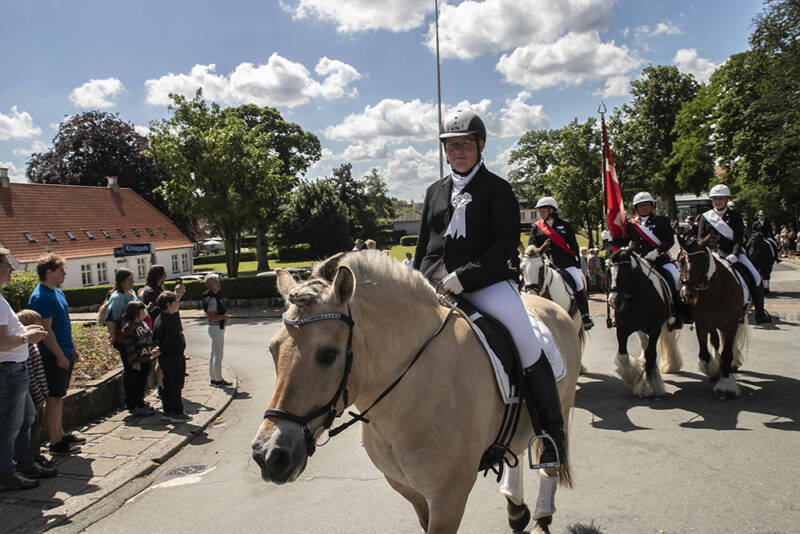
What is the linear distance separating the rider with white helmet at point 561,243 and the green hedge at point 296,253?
4049cm

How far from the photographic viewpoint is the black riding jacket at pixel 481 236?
130 inches

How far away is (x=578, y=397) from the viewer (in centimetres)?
776

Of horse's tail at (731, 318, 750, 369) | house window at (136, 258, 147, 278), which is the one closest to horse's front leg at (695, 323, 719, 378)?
horse's tail at (731, 318, 750, 369)

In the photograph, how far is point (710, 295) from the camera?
25.5ft

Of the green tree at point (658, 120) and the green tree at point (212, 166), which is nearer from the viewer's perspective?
the green tree at point (212, 166)

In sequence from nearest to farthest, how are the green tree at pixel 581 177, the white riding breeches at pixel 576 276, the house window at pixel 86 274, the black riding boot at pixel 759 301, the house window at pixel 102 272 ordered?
1. the white riding breeches at pixel 576 276
2. the black riding boot at pixel 759 301
3. the green tree at pixel 581 177
4. the house window at pixel 86 274
5. the house window at pixel 102 272

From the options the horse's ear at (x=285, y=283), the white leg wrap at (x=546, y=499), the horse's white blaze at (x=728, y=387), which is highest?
the horse's ear at (x=285, y=283)

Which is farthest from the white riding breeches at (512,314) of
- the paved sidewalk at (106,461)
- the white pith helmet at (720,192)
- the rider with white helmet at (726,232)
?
the rider with white helmet at (726,232)

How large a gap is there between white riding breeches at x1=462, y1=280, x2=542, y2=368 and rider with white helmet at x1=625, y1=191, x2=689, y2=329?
586 centimetres

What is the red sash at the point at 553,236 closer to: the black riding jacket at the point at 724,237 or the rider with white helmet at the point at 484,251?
the black riding jacket at the point at 724,237

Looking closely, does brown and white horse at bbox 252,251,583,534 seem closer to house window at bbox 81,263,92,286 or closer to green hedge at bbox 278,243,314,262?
house window at bbox 81,263,92,286

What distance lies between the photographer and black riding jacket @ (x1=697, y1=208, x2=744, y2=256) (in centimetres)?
868

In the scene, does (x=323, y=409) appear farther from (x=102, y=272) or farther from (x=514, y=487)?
(x=102, y=272)

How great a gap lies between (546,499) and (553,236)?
6036 mm
